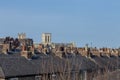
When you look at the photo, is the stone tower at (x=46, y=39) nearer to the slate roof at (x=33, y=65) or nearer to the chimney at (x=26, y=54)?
the slate roof at (x=33, y=65)

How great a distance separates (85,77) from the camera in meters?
47.0

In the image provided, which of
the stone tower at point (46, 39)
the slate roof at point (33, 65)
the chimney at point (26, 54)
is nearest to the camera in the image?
the slate roof at point (33, 65)

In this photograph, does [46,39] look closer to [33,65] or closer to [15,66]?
[33,65]

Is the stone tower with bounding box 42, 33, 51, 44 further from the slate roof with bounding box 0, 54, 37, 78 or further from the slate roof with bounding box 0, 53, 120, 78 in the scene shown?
the slate roof with bounding box 0, 54, 37, 78

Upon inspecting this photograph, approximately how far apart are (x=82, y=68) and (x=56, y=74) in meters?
9.13

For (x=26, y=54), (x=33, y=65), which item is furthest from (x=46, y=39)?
(x=33, y=65)

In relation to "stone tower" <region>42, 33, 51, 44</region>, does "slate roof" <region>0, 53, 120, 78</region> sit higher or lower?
lower

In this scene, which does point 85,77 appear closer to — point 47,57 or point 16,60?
point 47,57

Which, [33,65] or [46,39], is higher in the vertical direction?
[46,39]

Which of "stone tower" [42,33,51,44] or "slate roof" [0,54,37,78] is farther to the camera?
"stone tower" [42,33,51,44]

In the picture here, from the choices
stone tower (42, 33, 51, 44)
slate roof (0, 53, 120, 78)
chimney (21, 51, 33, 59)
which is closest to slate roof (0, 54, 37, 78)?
slate roof (0, 53, 120, 78)

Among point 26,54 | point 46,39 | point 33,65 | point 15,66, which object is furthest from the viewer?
point 46,39

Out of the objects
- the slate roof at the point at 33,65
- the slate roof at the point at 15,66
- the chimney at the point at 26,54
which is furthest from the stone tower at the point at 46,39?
the slate roof at the point at 15,66

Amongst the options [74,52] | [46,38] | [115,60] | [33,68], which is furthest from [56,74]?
[46,38]
